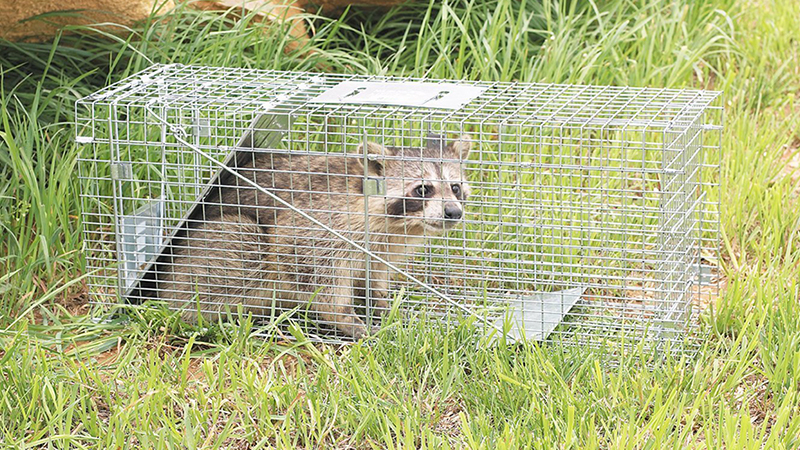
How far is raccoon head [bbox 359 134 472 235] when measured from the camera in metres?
4.41

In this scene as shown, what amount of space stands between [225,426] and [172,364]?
1.79 feet

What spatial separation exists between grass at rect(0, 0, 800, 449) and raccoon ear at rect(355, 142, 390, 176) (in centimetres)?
74

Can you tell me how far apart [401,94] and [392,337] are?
1020 mm

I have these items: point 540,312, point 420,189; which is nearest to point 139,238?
point 420,189

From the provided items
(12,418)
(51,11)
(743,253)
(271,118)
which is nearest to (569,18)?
(743,253)

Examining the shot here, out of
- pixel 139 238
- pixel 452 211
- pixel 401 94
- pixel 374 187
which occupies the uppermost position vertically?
pixel 401 94

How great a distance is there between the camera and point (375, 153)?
14.7ft

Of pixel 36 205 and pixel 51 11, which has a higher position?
pixel 51 11

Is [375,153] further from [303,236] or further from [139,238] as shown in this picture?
[139,238]

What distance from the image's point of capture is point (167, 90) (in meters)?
4.78

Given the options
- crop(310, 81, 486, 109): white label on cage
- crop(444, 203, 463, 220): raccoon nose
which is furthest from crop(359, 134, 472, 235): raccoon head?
crop(310, 81, 486, 109): white label on cage

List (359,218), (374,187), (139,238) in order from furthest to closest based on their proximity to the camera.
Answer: (139,238)
(359,218)
(374,187)

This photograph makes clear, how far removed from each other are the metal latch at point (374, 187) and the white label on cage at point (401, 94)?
327mm

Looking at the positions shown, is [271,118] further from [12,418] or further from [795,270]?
[795,270]
